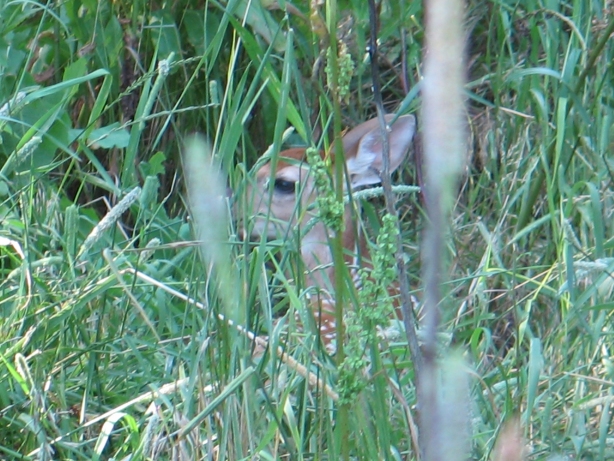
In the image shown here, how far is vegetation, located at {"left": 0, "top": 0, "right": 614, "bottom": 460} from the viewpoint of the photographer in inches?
57.5

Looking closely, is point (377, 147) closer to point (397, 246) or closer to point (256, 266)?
point (256, 266)

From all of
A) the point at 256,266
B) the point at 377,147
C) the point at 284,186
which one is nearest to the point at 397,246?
the point at 256,266

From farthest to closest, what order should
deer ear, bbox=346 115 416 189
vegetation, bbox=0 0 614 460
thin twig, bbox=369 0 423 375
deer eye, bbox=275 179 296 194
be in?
deer eye, bbox=275 179 296 194
deer ear, bbox=346 115 416 189
vegetation, bbox=0 0 614 460
thin twig, bbox=369 0 423 375

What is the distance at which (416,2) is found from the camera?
287 centimetres

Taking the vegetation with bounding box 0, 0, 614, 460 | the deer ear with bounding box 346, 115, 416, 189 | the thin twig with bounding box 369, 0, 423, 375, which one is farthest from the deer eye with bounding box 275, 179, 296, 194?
the thin twig with bounding box 369, 0, 423, 375

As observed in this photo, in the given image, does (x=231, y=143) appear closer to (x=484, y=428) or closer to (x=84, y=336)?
(x=84, y=336)

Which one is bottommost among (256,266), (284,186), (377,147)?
(284,186)

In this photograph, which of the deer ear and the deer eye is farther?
the deer eye

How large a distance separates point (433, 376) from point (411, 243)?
2.75 meters

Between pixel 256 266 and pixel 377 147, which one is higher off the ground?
pixel 256 266

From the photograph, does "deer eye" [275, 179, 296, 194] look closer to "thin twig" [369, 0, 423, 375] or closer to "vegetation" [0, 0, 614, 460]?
"vegetation" [0, 0, 614, 460]

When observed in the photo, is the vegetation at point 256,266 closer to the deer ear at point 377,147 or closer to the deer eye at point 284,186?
the deer ear at point 377,147

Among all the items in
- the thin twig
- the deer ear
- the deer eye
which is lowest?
the deer eye

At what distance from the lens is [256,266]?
4.81ft
